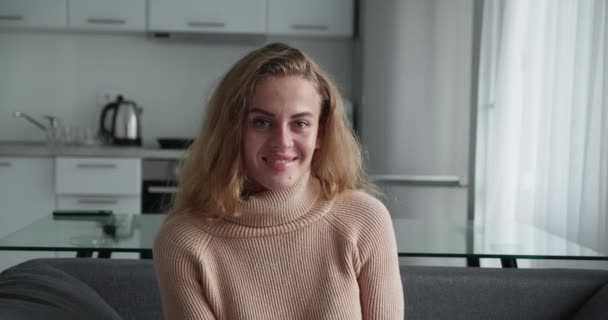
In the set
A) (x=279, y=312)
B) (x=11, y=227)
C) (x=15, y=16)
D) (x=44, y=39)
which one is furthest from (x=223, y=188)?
(x=44, y=39)

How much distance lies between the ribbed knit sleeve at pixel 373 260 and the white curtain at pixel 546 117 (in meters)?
1.36

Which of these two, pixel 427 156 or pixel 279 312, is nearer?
pixel 279 312

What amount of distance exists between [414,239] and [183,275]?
824 millimetres

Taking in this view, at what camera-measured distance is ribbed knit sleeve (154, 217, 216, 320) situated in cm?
109

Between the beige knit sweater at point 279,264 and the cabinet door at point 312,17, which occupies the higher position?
the cabinet door at point 312,17

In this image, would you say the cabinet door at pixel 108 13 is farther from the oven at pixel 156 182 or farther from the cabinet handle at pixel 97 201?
the cabinet handle at pixel 97 201

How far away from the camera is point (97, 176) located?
3588mm

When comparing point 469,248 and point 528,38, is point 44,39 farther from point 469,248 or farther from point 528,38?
point 469,248

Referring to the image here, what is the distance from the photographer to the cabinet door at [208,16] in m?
3.84

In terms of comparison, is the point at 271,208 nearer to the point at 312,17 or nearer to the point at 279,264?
the point at 279,264

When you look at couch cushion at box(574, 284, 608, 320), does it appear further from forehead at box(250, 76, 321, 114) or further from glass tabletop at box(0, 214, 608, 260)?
forehead at box(250, 76, 321, 114)

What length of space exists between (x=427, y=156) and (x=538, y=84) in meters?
1.01

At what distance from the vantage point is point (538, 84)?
276cm

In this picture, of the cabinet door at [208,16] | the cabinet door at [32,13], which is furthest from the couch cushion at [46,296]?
the cabinet door at [32,13]
